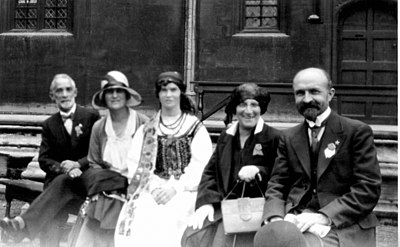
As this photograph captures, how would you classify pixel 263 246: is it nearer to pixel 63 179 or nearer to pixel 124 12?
pixel 63 179

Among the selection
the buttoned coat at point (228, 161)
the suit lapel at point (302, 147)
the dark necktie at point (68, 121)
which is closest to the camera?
the suit lapel at point (302, 147)

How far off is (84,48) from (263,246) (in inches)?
425

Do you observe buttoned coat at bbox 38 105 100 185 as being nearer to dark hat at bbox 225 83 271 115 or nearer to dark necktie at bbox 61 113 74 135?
dark necktie at bbox 61 113 74 135

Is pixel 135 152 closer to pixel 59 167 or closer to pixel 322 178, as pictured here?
pixel 59 167

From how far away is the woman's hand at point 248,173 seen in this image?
4.66 metres

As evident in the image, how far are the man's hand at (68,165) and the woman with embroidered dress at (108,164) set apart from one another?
0.14 m

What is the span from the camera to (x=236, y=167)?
→ 488cm

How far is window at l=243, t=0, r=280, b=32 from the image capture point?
13.7 meters

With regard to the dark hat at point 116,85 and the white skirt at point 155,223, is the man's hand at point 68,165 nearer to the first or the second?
the dark hat at point 116,85

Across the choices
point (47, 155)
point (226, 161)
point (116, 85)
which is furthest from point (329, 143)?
point (47, 155)

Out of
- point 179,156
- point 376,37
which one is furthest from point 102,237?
point 376,37

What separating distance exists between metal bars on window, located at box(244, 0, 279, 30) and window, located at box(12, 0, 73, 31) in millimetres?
4079

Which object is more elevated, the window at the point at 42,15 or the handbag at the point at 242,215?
the window at the point at 42,15

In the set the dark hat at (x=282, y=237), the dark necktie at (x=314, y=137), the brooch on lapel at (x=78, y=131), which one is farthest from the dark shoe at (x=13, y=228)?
the dark necktie at (x=314, y=137)
